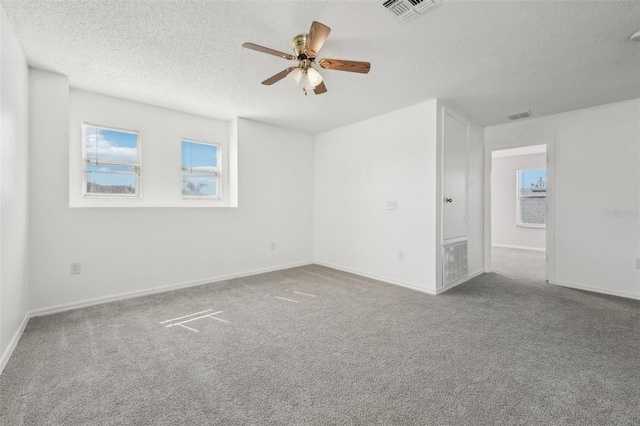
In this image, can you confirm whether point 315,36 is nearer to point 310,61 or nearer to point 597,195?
point 310,61

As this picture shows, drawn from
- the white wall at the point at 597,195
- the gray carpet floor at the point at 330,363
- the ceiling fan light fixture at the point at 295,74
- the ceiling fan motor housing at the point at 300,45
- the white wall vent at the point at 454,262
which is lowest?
the gray carpet floor at the point at 330,363

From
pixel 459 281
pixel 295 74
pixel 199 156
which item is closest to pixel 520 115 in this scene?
pixel 459 281

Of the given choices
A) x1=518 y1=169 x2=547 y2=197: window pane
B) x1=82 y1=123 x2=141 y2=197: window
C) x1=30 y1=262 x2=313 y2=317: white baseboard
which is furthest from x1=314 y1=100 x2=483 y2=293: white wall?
x1=518 y1=169 x2=547 y2=197: window pane

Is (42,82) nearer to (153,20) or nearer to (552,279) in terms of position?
(153,20)

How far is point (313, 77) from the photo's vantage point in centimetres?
239

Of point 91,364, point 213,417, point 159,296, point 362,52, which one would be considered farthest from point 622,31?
point 159,296

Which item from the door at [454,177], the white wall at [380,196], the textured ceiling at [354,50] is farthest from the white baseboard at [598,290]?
the textured ceiling at [354,50]

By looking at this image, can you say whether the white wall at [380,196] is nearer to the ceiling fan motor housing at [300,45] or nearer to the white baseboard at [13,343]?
the ceiling fan motor housing at [300,45]

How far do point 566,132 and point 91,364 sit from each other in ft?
19.6

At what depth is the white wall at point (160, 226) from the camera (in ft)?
9.99

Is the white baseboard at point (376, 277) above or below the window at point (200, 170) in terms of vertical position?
below

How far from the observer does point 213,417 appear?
1.56 metres

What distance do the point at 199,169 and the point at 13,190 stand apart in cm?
235

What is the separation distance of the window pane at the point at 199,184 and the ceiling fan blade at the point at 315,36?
9.90 ft
